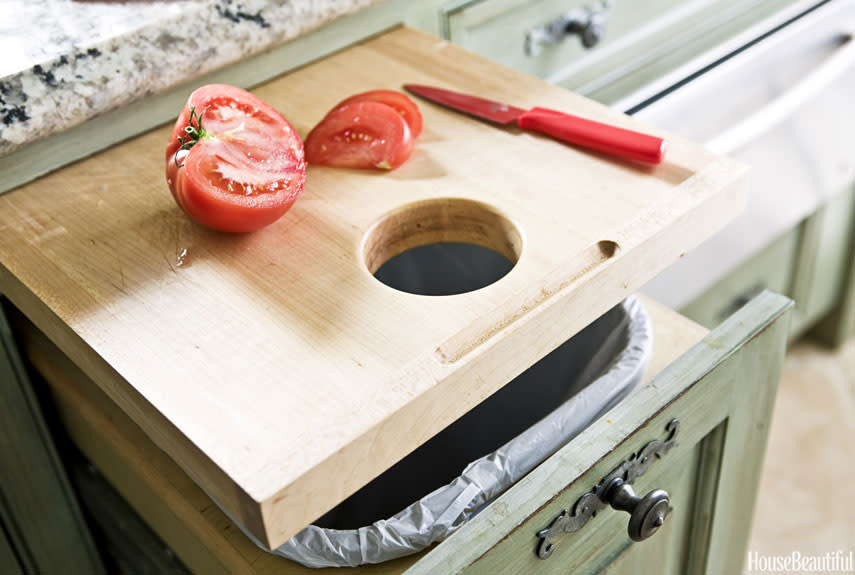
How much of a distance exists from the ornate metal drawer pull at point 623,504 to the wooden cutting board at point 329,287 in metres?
0.09

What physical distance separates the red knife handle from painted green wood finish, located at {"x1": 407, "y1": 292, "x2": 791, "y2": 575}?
0.42 ft

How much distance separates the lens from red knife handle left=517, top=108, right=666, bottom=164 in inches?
24.8

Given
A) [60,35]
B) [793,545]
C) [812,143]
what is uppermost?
[60,35]

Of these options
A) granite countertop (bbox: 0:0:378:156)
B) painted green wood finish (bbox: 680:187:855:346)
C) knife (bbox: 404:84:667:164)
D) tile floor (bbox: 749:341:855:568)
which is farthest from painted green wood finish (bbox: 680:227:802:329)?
granite countertop (bbox: 0:0:378:156)

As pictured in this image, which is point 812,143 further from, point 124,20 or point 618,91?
point 124,20

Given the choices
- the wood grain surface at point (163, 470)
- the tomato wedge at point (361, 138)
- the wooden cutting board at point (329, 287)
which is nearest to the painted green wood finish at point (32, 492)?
the wood grain surface at point (163, 470)

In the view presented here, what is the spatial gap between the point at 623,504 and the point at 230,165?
33 cm

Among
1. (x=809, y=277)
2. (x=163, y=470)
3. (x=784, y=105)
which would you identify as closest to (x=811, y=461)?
(x=809, y=277)

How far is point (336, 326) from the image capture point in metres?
0.54

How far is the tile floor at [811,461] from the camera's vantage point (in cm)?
126

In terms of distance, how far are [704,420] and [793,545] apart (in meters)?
0.74

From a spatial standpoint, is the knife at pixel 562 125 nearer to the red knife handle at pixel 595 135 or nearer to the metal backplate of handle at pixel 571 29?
the red knife handle at pixel 595 135

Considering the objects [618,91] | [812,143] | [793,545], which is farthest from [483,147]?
[793,545]

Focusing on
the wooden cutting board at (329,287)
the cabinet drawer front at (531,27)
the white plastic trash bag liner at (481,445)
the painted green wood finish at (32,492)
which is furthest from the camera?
the cabinet drawer front at (531,27)
